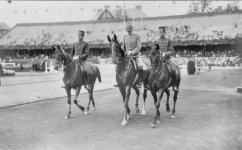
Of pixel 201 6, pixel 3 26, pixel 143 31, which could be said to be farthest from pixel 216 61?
pixel 3 26

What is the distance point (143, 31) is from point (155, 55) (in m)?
51.1

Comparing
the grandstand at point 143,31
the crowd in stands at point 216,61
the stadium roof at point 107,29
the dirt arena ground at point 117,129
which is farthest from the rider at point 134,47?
the stadium roof at point 107,29

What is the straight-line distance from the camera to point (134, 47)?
9.84 m

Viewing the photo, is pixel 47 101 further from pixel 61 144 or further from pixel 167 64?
pixel 61 144

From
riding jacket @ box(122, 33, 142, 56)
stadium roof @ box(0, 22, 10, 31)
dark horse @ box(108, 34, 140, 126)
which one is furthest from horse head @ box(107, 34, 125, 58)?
stadium roof @ box(0, 22, 10, 31)

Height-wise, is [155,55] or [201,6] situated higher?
[201,6]

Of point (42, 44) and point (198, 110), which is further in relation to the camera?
point (42, 44)

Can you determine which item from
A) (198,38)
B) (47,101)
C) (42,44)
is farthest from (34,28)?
(47,101)

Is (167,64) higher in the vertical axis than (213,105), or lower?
higher

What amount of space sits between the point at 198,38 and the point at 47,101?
42.8m

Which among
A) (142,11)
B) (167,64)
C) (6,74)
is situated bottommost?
(6,74)

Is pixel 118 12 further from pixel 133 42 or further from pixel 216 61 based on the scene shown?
pixel 133 42

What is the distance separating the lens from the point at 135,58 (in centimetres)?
959

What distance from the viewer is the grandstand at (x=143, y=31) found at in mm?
52844
